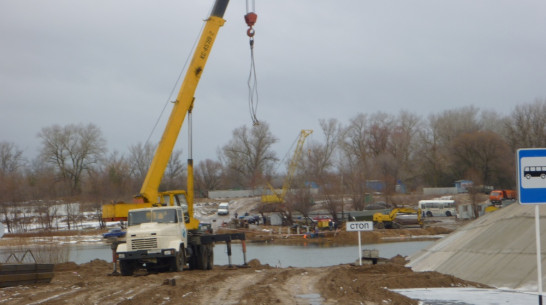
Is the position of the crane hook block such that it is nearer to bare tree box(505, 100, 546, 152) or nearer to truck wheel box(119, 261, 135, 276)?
truck wheel box(119, 261, 135, 276)

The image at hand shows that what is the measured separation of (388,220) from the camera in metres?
76.1

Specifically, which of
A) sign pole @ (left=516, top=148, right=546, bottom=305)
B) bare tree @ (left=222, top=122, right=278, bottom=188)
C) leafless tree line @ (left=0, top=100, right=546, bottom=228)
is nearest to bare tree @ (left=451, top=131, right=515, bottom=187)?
leafless tree line @ (left=0, top=100, right=546, bottom=228)

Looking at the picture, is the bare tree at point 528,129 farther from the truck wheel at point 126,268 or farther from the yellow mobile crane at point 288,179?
the truck wheel at point 126,268

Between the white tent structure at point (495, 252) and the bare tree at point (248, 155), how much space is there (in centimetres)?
10439

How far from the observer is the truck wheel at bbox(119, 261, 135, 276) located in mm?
24703

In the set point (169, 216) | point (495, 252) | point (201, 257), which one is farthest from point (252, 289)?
point (201, 257)

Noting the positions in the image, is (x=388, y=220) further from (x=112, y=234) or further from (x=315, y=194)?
(x=112, y=234)

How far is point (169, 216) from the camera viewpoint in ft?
81.8

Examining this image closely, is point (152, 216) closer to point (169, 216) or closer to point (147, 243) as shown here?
point (169, 216)

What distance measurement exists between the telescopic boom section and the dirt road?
5.45 meters

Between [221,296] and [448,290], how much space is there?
5699 millimetres

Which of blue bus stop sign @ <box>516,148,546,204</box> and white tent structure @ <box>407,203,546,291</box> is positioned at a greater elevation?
blue bus stop sign @ <box>516,148,546,204</box>

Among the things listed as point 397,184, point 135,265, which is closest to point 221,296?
point 135,265

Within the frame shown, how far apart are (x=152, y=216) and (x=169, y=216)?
648 mm
